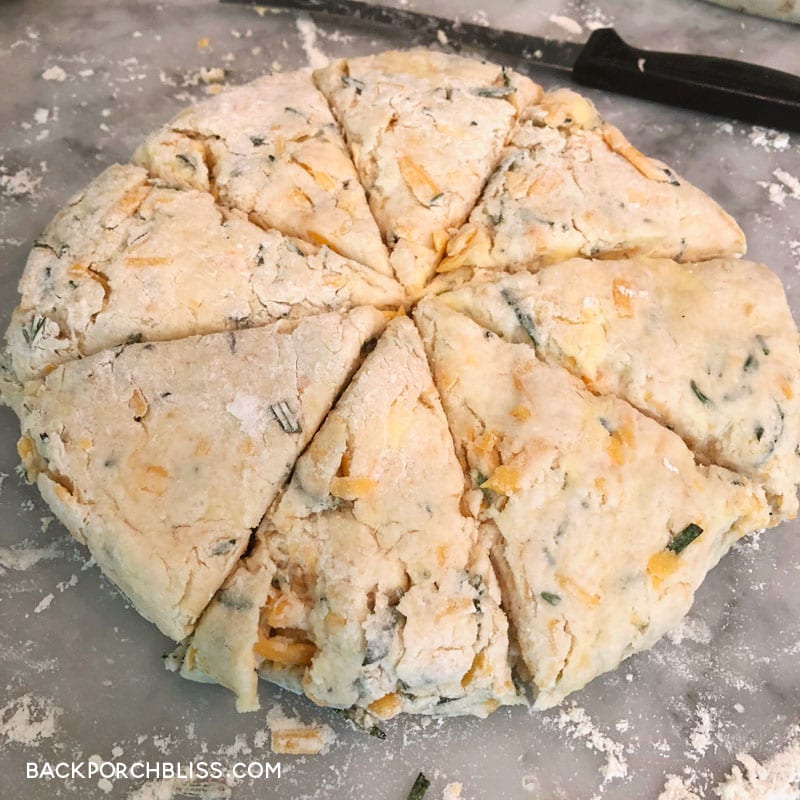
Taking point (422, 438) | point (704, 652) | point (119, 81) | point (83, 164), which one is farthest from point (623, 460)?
point (119, 81)

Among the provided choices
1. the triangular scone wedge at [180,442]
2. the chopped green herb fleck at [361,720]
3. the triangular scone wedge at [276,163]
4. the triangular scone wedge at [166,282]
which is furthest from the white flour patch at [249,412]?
the triangular scone wedge at [276,163]

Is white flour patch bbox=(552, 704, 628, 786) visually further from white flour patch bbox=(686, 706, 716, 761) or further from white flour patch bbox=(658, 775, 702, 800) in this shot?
white flour patch bbox=(686, 706, 716, 761)

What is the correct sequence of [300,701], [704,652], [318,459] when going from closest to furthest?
[318,459], [300,701], [704,652]

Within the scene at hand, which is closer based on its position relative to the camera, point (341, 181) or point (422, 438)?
point (422, 438)

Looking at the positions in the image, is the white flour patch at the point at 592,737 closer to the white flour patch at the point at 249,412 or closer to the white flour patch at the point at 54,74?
the white flour patch at the point at 249,412

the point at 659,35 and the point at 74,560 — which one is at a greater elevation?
the point at 659,35

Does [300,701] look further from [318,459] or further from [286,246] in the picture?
[286,246]
